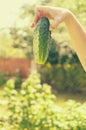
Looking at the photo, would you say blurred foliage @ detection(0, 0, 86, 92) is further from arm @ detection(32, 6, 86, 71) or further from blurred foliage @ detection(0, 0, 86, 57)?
arm @ detection(32, 6, 86, 71)

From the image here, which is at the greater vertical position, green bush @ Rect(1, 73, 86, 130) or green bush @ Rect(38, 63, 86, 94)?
green bush @ Rect(38, 63, 86, 94)

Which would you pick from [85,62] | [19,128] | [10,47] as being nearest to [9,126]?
[19,128]

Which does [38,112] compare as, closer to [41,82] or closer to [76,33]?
[76,33]

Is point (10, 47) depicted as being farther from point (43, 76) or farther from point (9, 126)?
point (9, 126)

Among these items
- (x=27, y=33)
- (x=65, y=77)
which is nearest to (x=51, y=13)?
(x=65, y=77)

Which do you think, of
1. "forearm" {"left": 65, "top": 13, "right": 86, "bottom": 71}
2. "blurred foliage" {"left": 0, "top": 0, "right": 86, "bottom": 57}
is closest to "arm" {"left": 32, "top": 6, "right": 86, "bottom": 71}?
"forearm" {"left": 65, "top": 13, "right": 86, "bottom": 71}

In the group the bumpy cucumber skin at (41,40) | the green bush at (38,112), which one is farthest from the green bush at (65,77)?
the bumpy cucumber skin at (41,40)
